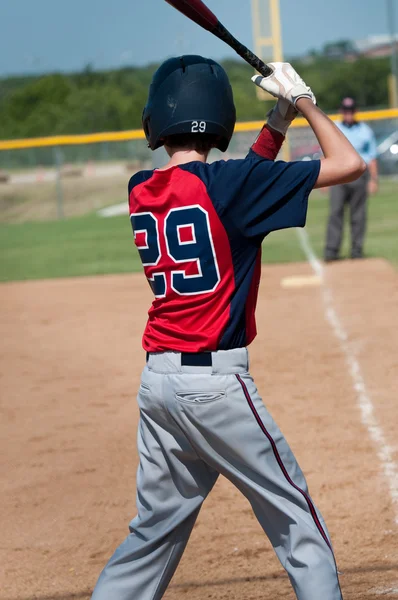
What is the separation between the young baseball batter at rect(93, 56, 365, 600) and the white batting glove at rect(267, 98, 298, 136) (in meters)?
0.11

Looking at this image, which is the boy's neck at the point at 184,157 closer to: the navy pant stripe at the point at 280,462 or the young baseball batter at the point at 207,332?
the young baseball batter at the point at 207,332

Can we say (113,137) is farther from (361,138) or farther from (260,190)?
(260,190)

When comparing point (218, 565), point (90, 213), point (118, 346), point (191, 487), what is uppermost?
point (191, 487)

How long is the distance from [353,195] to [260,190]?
31.0 ft

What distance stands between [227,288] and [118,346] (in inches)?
221

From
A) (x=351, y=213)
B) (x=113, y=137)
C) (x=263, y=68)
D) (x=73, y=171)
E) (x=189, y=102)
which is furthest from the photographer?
(x=73, y=171)

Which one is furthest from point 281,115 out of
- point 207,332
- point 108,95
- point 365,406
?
point 108,95

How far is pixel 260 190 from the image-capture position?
2.59 metres

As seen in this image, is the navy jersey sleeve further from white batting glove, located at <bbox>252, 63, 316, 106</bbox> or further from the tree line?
the tree line

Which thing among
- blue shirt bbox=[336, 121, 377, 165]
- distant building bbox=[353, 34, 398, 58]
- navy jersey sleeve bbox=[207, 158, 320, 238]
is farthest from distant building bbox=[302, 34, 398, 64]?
navy jersey sleeve bbox=[207, 158, 320, 238]

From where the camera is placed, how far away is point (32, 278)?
512 inches

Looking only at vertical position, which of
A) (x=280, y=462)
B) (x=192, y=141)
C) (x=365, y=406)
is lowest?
(x=365, y=406)

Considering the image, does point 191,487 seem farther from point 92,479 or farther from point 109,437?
point 109,437

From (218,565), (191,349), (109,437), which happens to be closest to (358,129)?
(109,437)
